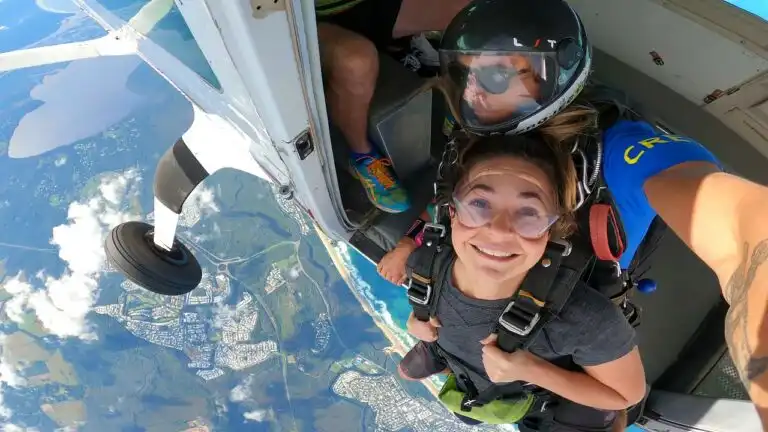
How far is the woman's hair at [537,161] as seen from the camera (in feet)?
3.47

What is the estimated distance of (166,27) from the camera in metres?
1.25

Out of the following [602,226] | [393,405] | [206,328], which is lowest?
[393,405]

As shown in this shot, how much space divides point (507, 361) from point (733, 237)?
1.95 feet

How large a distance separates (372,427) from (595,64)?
217 cm

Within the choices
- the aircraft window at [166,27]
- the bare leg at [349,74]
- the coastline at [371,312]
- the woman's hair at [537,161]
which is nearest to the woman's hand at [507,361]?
the woman's hair at [537,161]

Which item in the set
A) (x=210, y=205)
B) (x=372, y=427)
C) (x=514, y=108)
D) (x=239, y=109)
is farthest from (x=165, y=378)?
(x=514, y=108)

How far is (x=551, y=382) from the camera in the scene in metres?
1.17

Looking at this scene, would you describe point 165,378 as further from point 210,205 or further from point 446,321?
point 446,321

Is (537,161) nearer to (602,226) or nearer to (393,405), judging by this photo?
(602,226)

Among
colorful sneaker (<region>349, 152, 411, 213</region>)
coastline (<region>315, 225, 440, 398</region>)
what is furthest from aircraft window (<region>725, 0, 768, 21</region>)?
coastline (<region>315, 225, 440, 398</region>)

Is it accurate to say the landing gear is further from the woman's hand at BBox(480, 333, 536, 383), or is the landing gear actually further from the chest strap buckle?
the woman's hand at BBox(480, 333, 536, 383)

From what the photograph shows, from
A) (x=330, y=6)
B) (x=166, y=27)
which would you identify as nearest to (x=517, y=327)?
(x=330, y=6)

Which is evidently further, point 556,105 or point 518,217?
point 556,105

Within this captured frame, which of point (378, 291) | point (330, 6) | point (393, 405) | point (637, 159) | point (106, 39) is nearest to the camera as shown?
point (637, 159)
